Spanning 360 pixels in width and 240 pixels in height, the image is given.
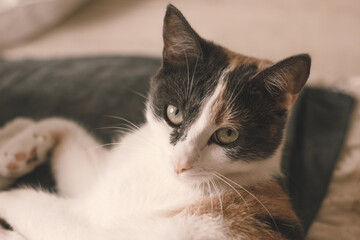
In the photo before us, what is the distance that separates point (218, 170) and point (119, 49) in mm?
1715

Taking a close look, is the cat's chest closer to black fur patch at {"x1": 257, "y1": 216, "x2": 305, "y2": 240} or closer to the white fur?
the white fur

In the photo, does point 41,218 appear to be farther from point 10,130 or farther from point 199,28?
point 199,28

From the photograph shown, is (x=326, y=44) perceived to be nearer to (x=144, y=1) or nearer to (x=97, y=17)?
(x=144, y=1)

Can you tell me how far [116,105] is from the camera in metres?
1.85

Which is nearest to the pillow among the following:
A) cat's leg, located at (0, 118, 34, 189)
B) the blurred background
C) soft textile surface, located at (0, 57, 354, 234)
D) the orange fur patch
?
the blurred background

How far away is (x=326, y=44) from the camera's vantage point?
8.09ft

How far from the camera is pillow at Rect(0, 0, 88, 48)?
2246 millimetres

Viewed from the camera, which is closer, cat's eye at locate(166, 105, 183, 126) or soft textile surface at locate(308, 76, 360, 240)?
cat's eye at locate(166, 105, 183, 126)

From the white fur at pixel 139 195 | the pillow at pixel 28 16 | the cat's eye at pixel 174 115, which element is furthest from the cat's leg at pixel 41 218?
the pillow at pixel 28 16

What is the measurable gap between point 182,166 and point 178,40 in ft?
1.53

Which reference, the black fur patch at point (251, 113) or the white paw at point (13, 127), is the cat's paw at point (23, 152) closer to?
the white paw at point (13, 127)

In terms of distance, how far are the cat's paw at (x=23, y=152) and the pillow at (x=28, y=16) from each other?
1.20m

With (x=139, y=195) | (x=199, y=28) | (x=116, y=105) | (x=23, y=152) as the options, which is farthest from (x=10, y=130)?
(x=199, y=28)

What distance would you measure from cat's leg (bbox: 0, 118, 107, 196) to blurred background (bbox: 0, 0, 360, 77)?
965mm
